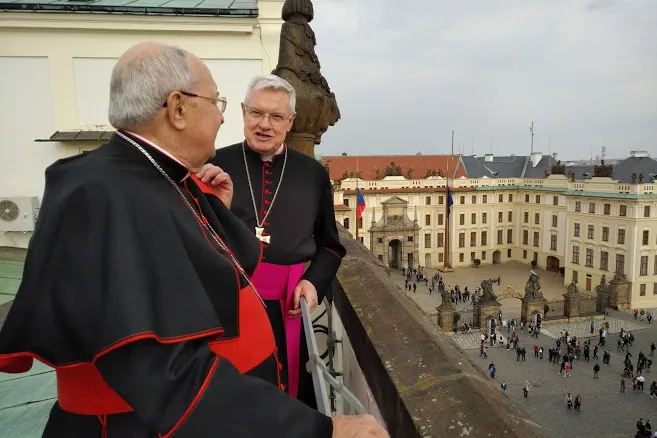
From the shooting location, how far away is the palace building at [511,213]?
1492 inches

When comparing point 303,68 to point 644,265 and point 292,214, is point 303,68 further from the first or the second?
point 644,265

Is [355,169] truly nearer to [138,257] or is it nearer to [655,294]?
[655,294]

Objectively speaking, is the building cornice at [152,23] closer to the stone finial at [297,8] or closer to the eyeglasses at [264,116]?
the stone finial at [297,8]

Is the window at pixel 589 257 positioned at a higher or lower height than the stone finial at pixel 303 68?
lower

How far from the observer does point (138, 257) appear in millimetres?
1068

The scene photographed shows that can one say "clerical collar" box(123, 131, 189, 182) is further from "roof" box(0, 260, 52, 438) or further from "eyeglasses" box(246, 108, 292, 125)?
"roof" box(0, 260, 52, 438)

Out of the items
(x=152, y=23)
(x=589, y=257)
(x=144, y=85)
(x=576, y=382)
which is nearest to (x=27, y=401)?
(x=144, y=85)

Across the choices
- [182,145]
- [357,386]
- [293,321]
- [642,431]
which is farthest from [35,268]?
[642,431]

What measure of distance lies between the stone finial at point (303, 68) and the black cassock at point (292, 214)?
1.12 meters

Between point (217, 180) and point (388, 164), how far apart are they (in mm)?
Answer: 50656

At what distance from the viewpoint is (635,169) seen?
131 feet

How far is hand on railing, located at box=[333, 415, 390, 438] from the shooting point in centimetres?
114

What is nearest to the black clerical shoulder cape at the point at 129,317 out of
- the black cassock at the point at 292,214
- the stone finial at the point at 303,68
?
the black cassock at the point at 292,214

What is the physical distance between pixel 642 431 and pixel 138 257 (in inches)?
797
